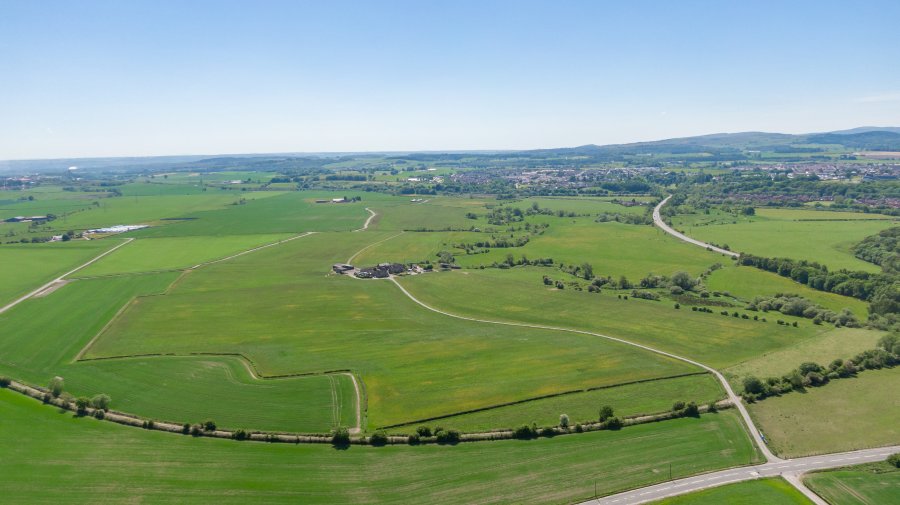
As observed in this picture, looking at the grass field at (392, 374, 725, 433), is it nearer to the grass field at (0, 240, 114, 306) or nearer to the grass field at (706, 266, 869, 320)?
the grass field at (706, 266, 869, 320)

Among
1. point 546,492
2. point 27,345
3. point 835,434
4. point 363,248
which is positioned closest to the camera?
point 546,492

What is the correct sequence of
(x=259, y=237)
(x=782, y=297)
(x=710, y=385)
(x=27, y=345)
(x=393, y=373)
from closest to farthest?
(x=710, y=385) → (x=393, y=373) → (x=27, y=345) → (x=782, y=297) → (x=259, y=237)

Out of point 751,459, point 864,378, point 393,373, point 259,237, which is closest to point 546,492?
point 751,459

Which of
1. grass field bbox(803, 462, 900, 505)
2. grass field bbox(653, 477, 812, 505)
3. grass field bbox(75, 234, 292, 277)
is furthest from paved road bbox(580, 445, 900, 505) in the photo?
grass field bbox(75, 234, 292, 277)

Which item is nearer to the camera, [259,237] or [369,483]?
[369,483]

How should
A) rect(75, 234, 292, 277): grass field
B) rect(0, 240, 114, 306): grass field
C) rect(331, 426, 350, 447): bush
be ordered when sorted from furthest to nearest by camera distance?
rect(75, 234, 292, 277): grass field
rect(0, 240, 114, 306): grass field
rect(331, 426, 350, 447): bush

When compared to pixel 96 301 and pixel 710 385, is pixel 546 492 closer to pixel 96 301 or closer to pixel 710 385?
pixel 710 385
